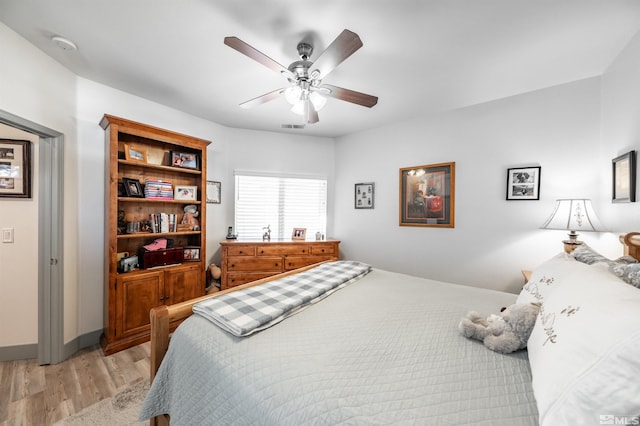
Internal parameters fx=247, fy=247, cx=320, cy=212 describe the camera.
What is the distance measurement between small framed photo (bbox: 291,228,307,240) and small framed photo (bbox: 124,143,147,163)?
2.08m

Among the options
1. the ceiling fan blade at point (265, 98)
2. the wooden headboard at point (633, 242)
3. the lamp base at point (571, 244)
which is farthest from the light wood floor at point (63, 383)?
the lamp base at point (571, 244)

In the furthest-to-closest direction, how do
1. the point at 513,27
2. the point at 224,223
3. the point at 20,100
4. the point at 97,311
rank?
the point at 224,223
the point at 97,311
the point at 20,100
the point at 513,27

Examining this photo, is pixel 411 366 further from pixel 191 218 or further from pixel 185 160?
pixel 185 160

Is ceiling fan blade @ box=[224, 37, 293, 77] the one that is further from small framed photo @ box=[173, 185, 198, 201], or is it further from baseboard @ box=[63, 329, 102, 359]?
baseboard @ box=[63, 329, 102, 359]

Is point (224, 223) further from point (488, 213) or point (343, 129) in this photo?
point (488, 213)

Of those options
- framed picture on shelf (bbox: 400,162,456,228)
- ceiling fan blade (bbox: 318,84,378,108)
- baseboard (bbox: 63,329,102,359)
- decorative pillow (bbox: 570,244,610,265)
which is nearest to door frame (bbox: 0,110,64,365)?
baseboard (bbox: 63,329,102,359)

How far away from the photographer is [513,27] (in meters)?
1.65

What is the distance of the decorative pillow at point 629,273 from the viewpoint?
3.19 ft

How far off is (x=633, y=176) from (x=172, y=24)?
10.9 ft

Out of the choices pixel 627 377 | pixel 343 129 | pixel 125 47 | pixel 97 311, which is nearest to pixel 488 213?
pixel 343 129

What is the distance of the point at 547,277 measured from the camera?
1.27m

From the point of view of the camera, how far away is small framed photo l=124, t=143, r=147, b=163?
8.03 ft

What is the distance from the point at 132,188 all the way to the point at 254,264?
1616mm

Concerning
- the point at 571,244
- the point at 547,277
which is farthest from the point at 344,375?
the point at 571,244
